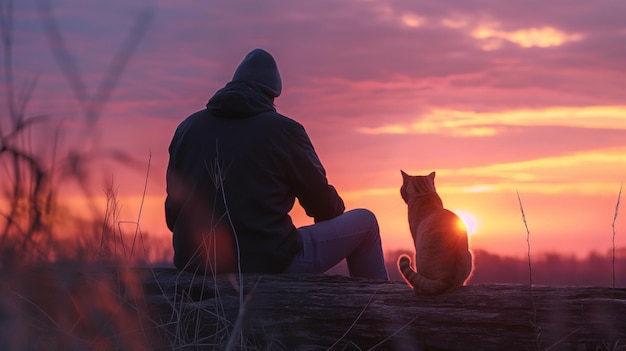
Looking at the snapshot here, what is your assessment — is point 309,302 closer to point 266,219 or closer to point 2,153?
point 266,219

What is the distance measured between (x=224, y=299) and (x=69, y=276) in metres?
2.33

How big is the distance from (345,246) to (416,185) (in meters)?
0.76

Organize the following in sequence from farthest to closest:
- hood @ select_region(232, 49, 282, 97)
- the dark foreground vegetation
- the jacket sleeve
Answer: hood @ select_region(232, 49, 282, 97) < the jacket sleeve < the dark foreground vegetation

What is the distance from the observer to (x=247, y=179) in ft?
16.0

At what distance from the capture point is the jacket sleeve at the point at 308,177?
5.02 meters

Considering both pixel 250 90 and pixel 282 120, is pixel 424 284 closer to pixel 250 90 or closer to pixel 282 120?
pixel 282 120

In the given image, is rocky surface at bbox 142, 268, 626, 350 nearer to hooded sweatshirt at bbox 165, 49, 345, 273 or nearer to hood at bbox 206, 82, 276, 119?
hooded sweatshirt at bbox 165, 49, 345, 273

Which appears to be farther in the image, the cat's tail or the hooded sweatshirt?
the hooded sweatshirt

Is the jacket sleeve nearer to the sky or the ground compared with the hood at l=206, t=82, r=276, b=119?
nearer to the ground

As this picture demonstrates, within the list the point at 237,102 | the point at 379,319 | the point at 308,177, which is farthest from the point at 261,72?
the point at 379,319

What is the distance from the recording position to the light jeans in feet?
16.9

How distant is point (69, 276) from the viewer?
1.96 m

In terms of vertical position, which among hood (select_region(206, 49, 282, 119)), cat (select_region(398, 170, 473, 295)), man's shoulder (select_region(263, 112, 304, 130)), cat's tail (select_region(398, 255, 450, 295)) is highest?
hood (select_region(206, 49, 282, 119))

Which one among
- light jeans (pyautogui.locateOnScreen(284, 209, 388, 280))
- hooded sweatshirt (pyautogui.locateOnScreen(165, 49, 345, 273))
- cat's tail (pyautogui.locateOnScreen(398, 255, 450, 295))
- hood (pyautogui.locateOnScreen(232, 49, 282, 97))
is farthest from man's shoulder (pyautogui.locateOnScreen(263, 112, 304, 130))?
cat's tail (pyautogui.locateOnScreen(398, 255, 450, 295))
